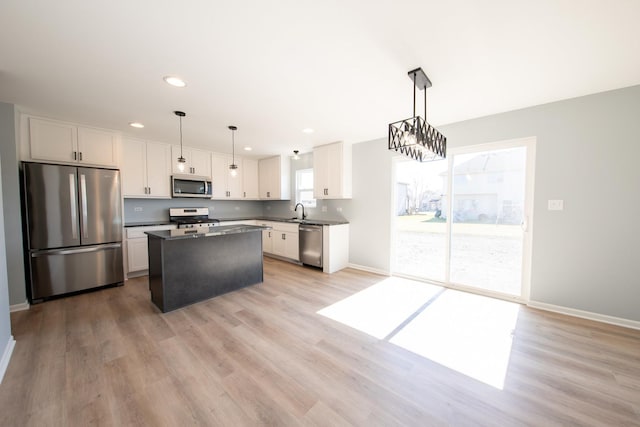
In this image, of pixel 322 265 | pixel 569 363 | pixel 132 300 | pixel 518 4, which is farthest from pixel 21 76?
pixel 569 363

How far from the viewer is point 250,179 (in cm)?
586

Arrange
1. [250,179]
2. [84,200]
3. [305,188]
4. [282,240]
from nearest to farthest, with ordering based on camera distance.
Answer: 1. [84,200]
2. [282,240]
3. [305,188]
4. [250,179]

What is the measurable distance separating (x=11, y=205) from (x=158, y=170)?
186 cm

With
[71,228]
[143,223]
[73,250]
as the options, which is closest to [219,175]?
[143,223]

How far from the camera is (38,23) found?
147cm

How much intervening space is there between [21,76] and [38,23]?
1.08 m

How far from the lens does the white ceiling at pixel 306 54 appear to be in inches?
55.0

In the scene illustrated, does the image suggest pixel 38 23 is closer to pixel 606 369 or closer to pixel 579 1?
pixel 579 1

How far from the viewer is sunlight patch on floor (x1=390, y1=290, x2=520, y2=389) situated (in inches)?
73.2

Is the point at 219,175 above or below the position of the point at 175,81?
below

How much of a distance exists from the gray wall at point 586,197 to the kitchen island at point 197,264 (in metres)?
3.75

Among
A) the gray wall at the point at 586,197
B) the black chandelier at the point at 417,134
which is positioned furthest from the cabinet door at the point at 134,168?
the gray wall at the point at 586,197

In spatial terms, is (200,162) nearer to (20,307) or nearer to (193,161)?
(193,161)

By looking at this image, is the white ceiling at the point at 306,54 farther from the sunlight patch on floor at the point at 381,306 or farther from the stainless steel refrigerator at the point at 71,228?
the sunlight patch on floor at the point at 381,306
